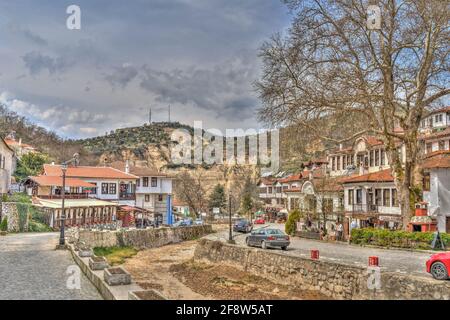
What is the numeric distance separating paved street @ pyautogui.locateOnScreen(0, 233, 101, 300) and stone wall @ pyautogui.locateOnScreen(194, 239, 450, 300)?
9.66m

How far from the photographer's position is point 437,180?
3122 cm

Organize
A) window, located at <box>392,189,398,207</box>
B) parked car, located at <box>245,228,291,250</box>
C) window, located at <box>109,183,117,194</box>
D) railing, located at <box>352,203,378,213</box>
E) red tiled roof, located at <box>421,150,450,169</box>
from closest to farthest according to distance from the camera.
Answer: parked car, located at <box>245,228,291,250</box> → red tiled roof, located at <box>421,150,450,169</box> → window, located at <box>392,189,398,207</box> → railing, located at <box>352,203,378,213</box> → window, located at <box>109,183,117,194</box>

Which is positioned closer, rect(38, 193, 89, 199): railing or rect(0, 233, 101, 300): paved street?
rect(0, 233, 101, 300): paved street

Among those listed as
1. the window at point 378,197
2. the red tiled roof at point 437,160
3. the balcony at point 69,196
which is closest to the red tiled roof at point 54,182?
the balcony at point 69,196

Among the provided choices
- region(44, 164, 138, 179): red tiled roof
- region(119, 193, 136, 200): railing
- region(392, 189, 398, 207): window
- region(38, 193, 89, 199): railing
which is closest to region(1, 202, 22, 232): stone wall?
region(38, 193, 89, 199): railing

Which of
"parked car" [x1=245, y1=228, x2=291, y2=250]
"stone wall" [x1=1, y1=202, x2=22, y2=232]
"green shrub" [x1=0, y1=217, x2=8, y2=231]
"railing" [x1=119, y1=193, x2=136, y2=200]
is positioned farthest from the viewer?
"railing" [x1=119, y1=193, x2=136, y2=200]

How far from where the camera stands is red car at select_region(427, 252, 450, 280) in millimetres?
13984

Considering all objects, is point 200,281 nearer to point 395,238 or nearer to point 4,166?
point 395,238

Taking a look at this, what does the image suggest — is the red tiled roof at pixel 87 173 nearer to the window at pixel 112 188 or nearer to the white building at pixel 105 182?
the white building at pixel 105 182

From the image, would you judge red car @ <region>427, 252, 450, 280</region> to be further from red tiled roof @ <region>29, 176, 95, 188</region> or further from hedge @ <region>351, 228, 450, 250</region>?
red tiled roof @ <region>29, 176, 95, 188</region>

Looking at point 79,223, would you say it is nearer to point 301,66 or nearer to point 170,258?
point 170,258

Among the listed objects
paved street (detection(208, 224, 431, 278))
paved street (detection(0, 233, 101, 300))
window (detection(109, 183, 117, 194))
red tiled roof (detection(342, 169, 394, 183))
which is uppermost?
red tiled roof (detection(342, 169, 394, 183))

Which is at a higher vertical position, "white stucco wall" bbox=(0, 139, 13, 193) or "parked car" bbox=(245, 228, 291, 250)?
"white stucco wall" bbox=(0, 139, 13, 193)
